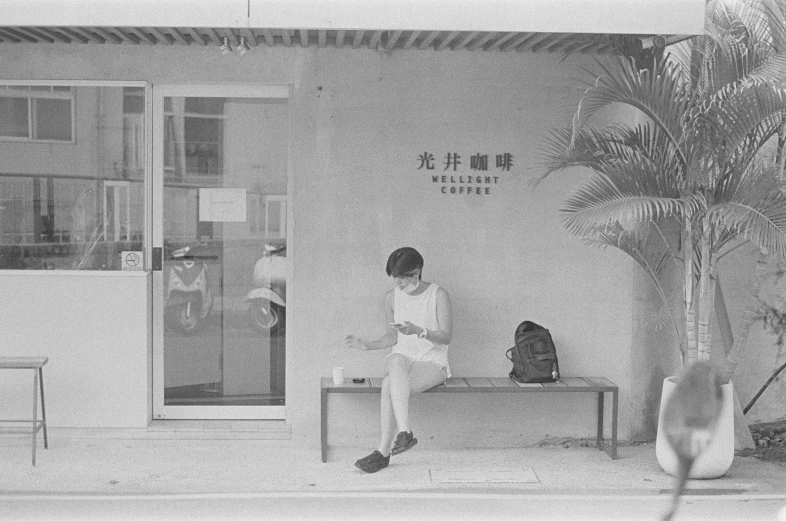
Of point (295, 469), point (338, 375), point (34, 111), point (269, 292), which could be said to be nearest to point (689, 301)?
point (338, 375)

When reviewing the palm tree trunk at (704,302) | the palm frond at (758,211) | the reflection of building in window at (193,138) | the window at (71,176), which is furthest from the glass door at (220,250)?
the palm frond at (758,211)

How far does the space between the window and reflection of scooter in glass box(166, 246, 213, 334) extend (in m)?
0.33

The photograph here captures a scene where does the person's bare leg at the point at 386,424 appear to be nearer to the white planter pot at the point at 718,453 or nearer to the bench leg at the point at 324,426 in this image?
the bench leg at the point at 324,426

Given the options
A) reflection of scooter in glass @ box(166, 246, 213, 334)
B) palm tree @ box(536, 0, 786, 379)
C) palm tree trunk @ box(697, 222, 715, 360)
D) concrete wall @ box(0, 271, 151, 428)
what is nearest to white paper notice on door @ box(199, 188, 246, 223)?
reflection of scooter in glass @ box(166, 246, 213, 334)

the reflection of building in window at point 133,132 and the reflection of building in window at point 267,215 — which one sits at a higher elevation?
the reflection of building in window at point 133,132

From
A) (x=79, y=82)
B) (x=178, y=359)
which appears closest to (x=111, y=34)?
(x=79, y=82)

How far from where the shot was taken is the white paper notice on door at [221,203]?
6.83 m

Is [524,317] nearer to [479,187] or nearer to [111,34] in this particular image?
[479,187]

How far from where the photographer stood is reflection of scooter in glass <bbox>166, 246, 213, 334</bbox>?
688cm

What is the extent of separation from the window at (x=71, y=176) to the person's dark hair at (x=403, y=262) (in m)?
1.85

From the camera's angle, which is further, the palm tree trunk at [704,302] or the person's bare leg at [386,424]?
the person's bare leg at [386,424]

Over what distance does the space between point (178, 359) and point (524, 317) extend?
8.36 ft

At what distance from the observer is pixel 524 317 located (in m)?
6.82

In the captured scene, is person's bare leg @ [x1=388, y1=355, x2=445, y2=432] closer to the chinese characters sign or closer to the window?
the chinese characters sign
